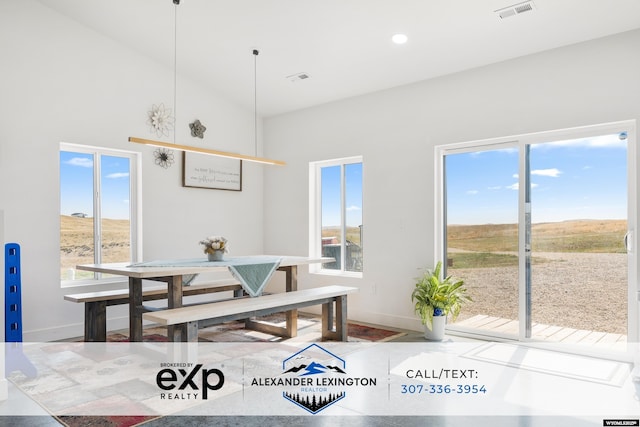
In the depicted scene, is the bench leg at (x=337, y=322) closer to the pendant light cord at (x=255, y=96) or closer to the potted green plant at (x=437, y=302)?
the potted green plant at (x=437, y=302)

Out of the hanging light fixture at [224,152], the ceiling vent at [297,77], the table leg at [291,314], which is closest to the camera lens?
the hanging light fixture at [224,152]

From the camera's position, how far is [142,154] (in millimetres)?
5109

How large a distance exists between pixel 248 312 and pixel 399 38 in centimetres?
264

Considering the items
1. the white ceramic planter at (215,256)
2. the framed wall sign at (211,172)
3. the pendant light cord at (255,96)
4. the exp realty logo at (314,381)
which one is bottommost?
the exp realty logo at (314,381)

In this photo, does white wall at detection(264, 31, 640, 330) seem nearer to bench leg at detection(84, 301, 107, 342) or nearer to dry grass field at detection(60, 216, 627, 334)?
dry grass field at detection(60, 216, 627, 334)

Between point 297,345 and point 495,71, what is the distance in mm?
3079

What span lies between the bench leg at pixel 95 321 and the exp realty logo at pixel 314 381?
5.58 ft

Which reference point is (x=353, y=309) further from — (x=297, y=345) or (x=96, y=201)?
(x=96, y=201)

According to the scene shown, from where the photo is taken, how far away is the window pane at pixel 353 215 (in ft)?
18.0

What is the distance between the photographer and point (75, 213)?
4.72 m

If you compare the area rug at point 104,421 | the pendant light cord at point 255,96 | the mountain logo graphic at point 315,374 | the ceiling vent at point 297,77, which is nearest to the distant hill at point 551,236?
the mountain logo graphic at point 315,374

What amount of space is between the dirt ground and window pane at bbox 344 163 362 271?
1.52 meters

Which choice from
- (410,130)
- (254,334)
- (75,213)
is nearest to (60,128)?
(75,213)

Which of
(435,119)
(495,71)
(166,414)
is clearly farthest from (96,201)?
(495,71)
